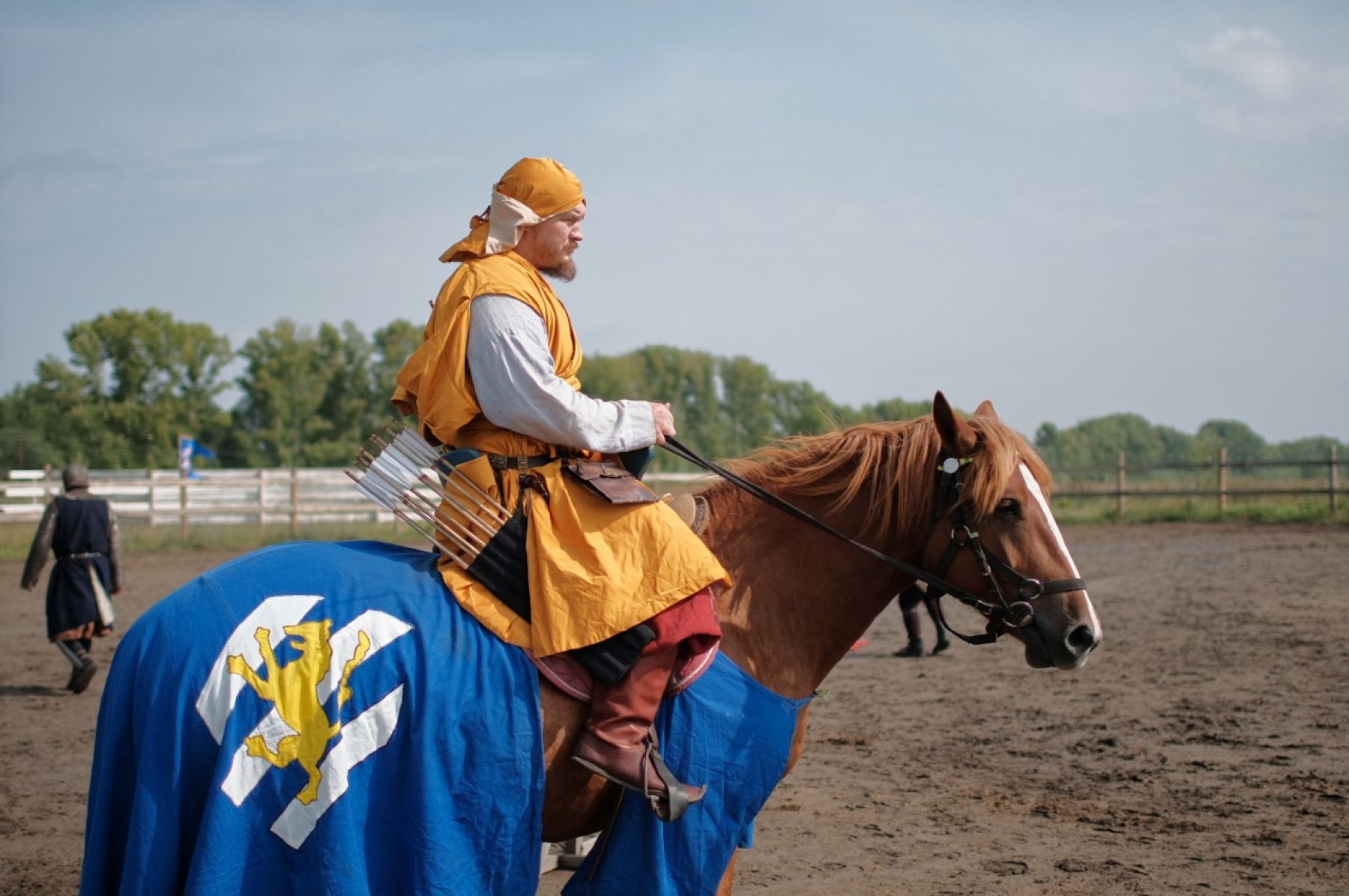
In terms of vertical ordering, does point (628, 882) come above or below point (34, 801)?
above

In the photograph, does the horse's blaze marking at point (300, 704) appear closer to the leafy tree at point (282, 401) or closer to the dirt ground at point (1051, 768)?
the dirt ground at point (1051, 768)

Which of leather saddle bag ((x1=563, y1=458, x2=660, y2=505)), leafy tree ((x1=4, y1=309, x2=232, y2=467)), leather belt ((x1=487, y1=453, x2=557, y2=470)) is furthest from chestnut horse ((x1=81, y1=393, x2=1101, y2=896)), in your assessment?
leafy tree ((x1=4, y1=309, x2=232, y2=467))

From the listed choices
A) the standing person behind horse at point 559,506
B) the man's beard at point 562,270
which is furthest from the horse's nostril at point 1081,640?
the man's beard at point 562,270

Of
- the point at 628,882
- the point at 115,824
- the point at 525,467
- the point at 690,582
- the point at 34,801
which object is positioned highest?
the point at 525,467

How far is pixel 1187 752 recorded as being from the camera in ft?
22.4

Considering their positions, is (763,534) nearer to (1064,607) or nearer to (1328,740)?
(1064,607)

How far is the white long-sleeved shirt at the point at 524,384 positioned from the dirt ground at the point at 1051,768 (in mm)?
2840

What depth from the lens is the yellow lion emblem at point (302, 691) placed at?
277 cm

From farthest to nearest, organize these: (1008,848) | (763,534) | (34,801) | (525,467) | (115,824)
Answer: (34,801), (1008,848), (763,534), (525,467), (115,824)

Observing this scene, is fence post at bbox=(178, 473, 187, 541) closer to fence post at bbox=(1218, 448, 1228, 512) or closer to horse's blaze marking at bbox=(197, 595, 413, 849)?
horse's blaze marking at bbox=(197, 595, 413, 849)

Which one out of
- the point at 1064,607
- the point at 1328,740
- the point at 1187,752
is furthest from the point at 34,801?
the point at 1328,740

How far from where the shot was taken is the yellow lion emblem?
2766 millimetres

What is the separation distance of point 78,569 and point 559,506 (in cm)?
832

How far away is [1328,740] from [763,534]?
17.2 feet
